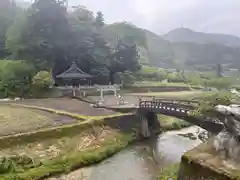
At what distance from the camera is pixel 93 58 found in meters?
49.8

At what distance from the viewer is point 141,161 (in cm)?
2159

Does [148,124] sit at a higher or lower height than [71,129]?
lower

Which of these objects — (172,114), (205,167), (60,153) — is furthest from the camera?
(172,114)

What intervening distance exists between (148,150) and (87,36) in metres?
33.1

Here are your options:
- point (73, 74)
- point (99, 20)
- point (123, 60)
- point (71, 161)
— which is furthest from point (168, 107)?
point (99, 20)

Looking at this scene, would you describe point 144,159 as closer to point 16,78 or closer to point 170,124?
point 170,124

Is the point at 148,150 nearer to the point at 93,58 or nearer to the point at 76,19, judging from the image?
the point at 93,58

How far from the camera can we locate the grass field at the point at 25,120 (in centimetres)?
2305

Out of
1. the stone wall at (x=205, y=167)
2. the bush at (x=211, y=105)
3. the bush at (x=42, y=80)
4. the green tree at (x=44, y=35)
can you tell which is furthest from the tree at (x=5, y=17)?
the stone wall at (x=205, y=167)

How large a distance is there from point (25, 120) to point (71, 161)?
8981 millimetres

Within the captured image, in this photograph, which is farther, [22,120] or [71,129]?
[22,120]

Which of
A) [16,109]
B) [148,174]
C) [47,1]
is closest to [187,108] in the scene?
[148,174]

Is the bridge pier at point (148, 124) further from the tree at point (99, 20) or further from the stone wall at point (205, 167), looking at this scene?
the tree at point (99, 20)

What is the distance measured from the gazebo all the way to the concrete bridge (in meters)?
17.8
